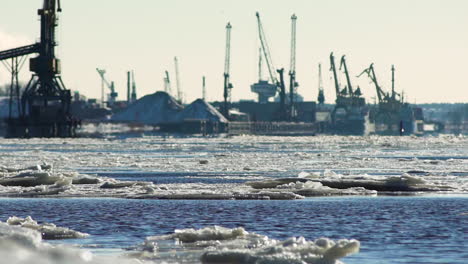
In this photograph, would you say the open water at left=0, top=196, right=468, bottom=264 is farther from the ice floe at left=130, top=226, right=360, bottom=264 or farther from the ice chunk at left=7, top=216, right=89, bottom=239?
the ice floe at left=130, top=226, right=360, bottom=264

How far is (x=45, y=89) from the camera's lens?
174 m

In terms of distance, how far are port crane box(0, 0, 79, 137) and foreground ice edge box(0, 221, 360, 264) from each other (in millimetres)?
151375

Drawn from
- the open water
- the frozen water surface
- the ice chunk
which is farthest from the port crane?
the ice chunk

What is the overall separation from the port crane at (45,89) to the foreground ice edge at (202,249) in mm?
151375

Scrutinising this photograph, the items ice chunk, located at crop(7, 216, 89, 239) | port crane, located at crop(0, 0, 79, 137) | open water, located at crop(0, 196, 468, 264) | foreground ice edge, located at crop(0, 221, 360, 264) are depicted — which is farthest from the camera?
port crane, located at crop(0, 0, 79, 137)

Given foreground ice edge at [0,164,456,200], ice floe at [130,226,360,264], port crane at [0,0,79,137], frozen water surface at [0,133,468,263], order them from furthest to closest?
port crane at [0,0,79,137]
foreground ice edge at [0,164,456,200]
frozen water surface at [0,133,468,263]
ice floe at [130,226,360,264]

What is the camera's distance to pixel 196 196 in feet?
118

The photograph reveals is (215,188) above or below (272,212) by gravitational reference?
above

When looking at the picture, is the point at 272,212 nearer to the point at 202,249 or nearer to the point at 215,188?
the point at 215,188

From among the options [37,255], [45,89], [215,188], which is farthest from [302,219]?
[45,89]

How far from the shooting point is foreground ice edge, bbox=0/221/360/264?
1437 centimetres

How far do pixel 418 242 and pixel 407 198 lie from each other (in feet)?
43.5

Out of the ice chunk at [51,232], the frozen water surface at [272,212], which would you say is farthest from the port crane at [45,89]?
the ice chunk at [51,232]

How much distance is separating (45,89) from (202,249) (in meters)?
156
